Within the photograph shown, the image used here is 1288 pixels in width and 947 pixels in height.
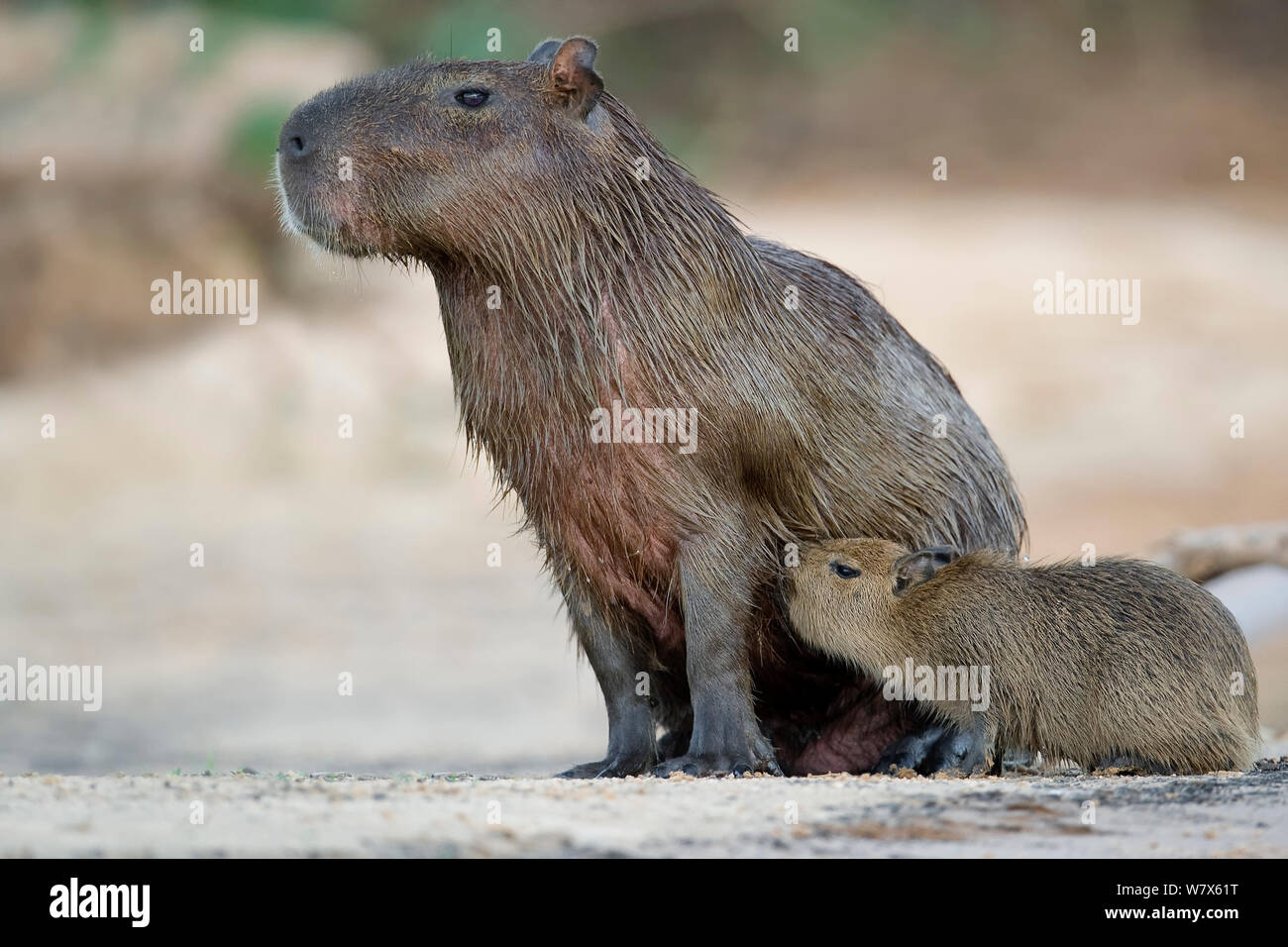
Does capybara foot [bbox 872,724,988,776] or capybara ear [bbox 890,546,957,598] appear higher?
capybara ear [bbox 890,546,957,598]

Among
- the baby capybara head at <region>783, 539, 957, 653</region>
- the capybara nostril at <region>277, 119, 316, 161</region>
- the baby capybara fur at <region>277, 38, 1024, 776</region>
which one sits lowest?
the baby capybara head at <region>783, 539, 957, 653</region>

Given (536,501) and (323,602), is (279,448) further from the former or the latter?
(536,501)

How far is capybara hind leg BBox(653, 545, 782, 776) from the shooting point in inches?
210

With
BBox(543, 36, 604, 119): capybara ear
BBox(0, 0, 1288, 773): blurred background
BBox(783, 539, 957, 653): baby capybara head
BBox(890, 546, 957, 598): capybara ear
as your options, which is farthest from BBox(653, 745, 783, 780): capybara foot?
BBox(0, 0, 1288, 773): blurred background

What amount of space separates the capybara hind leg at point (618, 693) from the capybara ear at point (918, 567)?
94 centimetres

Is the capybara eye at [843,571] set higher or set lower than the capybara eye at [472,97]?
lower

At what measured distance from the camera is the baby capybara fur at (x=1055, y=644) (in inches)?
208

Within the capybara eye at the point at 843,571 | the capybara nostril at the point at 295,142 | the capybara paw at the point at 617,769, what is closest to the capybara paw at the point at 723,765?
the capybara paw at the point at 617,769

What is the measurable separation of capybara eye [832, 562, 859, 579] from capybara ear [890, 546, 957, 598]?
139mm

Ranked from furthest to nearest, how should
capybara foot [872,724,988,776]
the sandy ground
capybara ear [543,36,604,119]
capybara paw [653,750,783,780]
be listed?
capybara foot [872,724,988,776] → capybara ear [543,36,604,119] → capybara paw [653,750,783,780] → the sandy ground

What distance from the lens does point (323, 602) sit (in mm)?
14312

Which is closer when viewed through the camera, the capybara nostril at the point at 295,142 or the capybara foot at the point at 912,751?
the capybara nostril at the point at 295,142

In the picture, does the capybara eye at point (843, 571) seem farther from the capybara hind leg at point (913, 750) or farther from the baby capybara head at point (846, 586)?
Answer: the capybara hind leg at point (913, 750)

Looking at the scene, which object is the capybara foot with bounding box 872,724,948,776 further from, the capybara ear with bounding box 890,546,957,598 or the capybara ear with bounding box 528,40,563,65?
the capybara ear with bounding box 528,40,563,65
